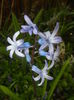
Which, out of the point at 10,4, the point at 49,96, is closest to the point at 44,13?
the point at 10,4

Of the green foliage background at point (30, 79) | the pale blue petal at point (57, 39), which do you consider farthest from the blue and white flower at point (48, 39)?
the green foliage background at point (30, 79)

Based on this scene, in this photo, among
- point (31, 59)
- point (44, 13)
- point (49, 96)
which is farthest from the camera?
point (44, 13)

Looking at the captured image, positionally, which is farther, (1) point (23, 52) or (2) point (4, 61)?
(2) point (4, 61)

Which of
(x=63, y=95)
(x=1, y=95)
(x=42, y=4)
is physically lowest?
(x=63, y=95)

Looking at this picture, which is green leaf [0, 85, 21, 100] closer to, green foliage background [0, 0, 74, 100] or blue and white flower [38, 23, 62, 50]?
green foliage background [0, 0, 74, 100]

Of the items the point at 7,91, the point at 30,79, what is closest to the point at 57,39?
the point at 7,91

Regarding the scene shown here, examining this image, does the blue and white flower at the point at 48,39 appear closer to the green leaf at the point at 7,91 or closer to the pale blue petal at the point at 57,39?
the pale blue petal at the point at 57,39

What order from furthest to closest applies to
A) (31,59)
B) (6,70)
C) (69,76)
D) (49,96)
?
(6,70) < (69,76) < (49,96) < (31,59)

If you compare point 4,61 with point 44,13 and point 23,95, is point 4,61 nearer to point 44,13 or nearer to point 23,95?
point 23,95

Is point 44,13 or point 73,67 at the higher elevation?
point 44,13

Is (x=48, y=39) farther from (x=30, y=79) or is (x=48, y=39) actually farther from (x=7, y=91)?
(x=30, y=79)

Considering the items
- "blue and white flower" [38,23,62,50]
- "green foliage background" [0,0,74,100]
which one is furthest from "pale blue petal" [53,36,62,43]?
"green foliage background" [0,0,74,100]
